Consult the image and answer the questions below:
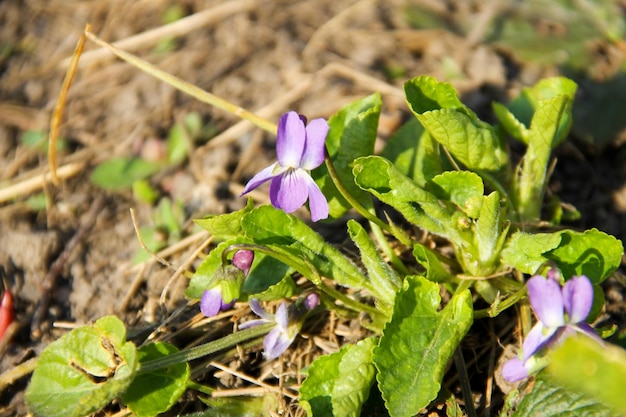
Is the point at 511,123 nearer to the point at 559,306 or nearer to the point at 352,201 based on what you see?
the point at 352,201

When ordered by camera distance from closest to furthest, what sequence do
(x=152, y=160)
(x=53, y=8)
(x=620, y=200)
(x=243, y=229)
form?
(x=243, y=229) < (x=620, y=200) < (x=152, y=160) < (x=53, y=8)

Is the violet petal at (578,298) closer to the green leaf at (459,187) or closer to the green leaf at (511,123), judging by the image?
the green leaf at (459,187)

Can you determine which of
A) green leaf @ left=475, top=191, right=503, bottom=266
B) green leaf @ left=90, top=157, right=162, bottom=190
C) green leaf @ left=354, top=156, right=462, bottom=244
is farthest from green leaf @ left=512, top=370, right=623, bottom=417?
green leaf @ left=90, top=157, right=162, bottom=190


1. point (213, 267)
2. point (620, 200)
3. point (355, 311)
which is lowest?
point (620, 200)

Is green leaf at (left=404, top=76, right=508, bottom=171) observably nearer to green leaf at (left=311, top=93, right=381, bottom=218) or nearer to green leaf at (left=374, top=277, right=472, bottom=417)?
green leaf at (left=311, top=93, right=381, bottom=218)

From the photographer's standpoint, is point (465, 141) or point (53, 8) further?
point (53, 8)

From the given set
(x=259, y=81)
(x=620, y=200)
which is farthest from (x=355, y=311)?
(x=259, y=81)

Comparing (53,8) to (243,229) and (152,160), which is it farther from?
(243,229)

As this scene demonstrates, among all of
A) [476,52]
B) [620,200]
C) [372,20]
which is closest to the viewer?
[620,200]
